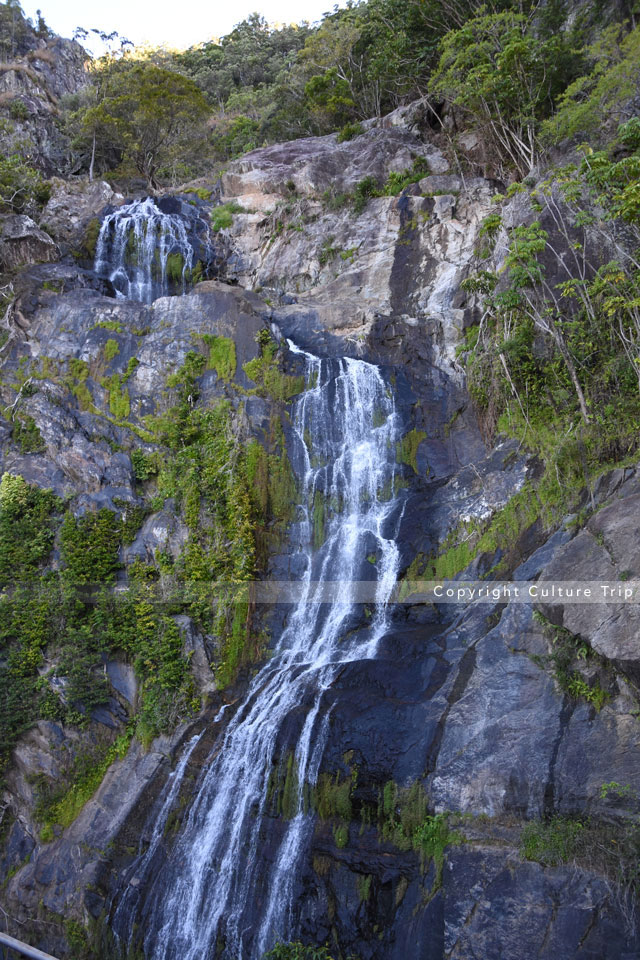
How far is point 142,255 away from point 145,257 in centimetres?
16

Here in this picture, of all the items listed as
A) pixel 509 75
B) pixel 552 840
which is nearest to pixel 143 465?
pixel 552 840

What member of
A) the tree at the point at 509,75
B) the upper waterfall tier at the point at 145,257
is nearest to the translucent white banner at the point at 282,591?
the upper waterfall tier at the point at 145,257

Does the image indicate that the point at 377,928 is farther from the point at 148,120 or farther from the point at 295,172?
the point at 148,120

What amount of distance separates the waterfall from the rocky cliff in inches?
13.2

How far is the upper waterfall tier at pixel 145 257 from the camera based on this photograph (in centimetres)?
2388

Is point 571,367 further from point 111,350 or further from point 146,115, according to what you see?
point 146,115

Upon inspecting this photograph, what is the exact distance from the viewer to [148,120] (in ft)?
100

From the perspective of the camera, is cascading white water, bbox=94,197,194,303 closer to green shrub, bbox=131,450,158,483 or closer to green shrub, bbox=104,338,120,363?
green shrub, bbox=104,338,120,363

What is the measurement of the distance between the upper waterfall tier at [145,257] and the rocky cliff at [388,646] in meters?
1.44

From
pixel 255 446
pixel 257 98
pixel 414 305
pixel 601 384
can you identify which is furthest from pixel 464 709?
pixel 257 98

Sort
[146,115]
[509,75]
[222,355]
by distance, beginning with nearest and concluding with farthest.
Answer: [222,355] < [509,75] < [146,115]

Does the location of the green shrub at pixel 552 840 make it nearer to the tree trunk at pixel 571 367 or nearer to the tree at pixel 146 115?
the tree trunk at pixel 571 367

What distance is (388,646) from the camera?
1284 centimetres

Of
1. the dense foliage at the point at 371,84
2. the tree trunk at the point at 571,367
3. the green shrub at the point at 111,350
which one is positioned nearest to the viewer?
the tree trunk at the point at 571,367
